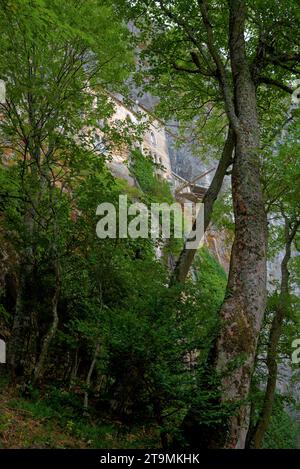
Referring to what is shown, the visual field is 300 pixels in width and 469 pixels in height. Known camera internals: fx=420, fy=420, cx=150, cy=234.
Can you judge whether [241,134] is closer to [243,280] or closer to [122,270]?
[243,280]

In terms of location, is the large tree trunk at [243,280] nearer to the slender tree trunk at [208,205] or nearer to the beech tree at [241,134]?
the beech tree at [241,134]

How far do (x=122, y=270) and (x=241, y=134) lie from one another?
3.13 meters

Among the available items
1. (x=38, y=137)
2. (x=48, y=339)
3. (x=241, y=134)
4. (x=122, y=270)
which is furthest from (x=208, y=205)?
(x=48, y=339)

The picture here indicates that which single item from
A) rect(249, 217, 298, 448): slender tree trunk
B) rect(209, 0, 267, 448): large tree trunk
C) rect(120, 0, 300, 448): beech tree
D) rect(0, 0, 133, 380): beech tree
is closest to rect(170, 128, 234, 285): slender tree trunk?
rect(120, 0, 300, 448): beech tree

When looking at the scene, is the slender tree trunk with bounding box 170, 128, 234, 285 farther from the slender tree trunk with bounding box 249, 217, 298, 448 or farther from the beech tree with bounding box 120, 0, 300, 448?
the slender tree trunk with bounding box 249, 217, 298, 448

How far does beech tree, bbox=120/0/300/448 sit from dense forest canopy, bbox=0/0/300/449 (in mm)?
25

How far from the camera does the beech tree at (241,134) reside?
5.28 m

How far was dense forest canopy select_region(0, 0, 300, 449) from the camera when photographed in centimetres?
498

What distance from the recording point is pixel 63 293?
26.0ft

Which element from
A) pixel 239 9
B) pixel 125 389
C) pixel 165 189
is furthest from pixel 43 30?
pixel 165 189

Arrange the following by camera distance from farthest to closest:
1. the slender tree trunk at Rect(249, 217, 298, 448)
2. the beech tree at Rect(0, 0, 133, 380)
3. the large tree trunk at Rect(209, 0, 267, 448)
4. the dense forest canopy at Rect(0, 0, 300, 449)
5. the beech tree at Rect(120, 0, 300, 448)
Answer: the slender tree trunk at Rect(249, 217, 298, 448) → the beech tree at Rect(0, 0, 133, 380) → the beech tree at Rect(120, 0, 300, 448) → the large tree trunk at Rect(209, 0, 267, 448) → the dense forest canopy at Rect(0, 0, 300, 449)

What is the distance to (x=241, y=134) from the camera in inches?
281

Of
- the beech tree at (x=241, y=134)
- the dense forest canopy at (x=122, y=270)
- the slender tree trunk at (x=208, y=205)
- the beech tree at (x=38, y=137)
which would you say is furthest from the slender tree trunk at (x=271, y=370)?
the beech tree at (x=38, y=137)

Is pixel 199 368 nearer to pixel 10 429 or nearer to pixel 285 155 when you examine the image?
pixel 10 429
